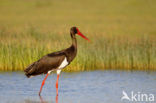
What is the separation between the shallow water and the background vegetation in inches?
25.5

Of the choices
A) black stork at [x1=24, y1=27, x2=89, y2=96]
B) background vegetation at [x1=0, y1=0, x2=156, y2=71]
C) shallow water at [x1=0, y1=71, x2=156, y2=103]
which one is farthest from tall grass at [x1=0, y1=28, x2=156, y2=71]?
black stork at [x1=24, y1=27, x2=89, y2=96]

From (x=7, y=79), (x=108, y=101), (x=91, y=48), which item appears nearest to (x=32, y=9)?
(x=91, y=48)

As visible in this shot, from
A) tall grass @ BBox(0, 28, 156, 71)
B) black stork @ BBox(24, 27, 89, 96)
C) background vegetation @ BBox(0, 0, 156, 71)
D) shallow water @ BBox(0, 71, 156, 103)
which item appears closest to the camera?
shallow water @ BBox(0, 71, 156, 103)

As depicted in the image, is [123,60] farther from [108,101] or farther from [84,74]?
[108,101]

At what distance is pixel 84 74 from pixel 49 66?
2.50 meters

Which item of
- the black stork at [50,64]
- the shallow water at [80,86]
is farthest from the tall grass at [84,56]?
the black stork at [50,64]

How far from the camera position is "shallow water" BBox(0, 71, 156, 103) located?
9.88 meters

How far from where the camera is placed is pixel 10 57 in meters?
13.4

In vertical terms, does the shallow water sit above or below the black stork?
below

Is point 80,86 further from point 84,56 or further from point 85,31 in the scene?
point 85,31

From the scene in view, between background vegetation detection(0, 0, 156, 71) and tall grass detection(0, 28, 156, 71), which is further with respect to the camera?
background vegetation detection(0, 0, 156, 71)

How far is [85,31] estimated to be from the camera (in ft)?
76.1

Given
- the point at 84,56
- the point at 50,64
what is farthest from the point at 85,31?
the point at 50,64

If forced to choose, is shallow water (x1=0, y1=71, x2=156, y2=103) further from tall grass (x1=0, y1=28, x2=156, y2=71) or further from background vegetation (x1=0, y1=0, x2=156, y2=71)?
background vegetation (x1=0, y1=0, x2=156, y2=71)
